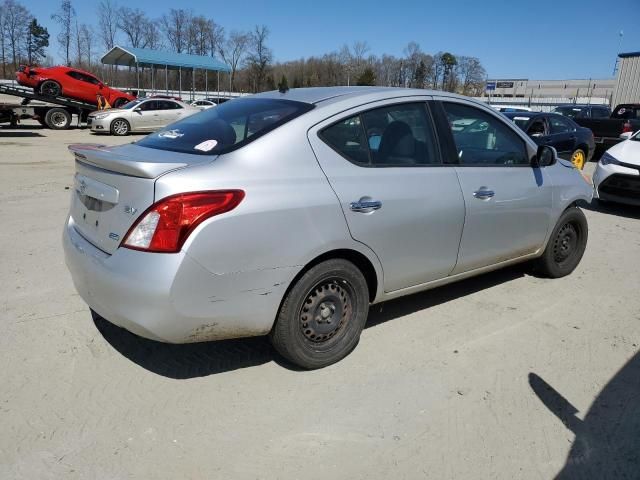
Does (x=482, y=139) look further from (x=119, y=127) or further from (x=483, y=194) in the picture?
(x=119, y=127)

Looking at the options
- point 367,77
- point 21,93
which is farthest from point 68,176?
point 367,77

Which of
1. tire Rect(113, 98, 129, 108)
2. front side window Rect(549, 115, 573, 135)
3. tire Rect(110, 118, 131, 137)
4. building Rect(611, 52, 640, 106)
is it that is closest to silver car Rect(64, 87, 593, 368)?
front side window Rect(549, 115, 573, 135)

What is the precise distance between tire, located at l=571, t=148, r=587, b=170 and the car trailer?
19.2 m

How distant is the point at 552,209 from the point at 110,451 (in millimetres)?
3891

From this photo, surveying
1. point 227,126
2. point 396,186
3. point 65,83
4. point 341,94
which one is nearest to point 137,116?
point 65,83

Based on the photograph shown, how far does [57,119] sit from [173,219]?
22940mm

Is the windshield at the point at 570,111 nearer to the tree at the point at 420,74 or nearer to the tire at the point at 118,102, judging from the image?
the tire at the point at 118,102

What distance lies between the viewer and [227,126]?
3.31 meters

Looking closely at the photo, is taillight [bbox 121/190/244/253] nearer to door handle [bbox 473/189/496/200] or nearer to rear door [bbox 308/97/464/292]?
rear door [bbox 308/97/464/292]

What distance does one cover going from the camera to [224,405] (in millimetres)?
2859

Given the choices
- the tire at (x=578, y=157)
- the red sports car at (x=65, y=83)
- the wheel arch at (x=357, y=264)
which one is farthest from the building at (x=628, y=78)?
the wheel arch at (x=357, y=264)

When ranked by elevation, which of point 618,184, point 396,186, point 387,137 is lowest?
point 618,184

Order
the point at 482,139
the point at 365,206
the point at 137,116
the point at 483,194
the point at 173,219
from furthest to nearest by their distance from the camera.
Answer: the point at 137,116 → the point at 482,139 → the point at 483,194 → the point at 365,206 → the point at 173,219

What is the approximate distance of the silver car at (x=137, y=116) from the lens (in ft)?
65.3
